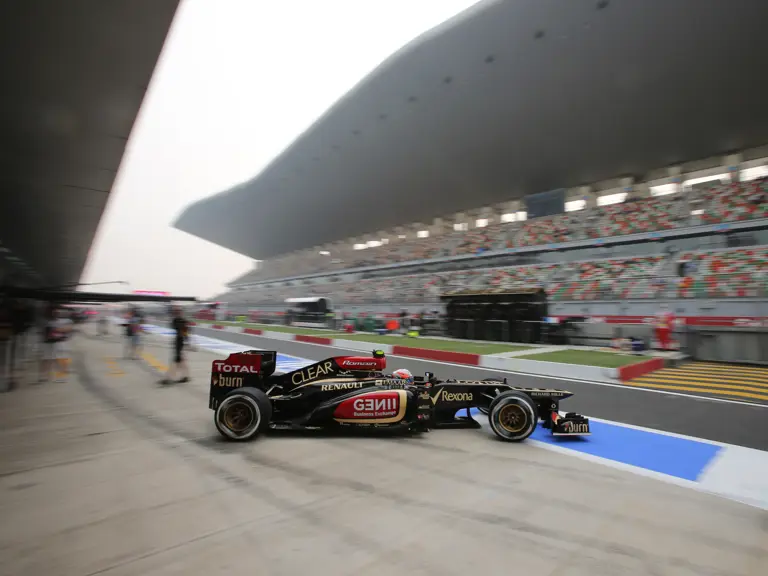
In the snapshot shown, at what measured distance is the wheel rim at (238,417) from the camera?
4715mm

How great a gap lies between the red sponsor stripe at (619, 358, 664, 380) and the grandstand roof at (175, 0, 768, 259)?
16.4 m

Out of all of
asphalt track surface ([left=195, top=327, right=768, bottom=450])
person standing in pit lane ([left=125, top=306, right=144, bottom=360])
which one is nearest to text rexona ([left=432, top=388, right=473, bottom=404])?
asphalt track surface ([left=195, top=327, right=768, bottom=450])

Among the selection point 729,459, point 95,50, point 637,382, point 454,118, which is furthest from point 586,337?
point 454,118

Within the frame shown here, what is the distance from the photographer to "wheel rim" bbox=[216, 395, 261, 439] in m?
4.71

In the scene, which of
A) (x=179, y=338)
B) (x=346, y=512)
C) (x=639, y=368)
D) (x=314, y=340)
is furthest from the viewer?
(x=314, y=340)

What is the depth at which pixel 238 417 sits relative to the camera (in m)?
4.80

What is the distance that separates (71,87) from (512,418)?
6.38 metres

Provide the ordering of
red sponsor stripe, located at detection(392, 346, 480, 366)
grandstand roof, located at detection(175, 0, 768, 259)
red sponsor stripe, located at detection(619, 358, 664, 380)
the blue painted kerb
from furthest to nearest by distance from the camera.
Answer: grandstand roof, located at detection(175, 0, 768, 259) → red sponsor stripe, located at detection(392, 346, 480, 366) → red sponsor stripe, located at detection(619, 358, 664, 380) → the blue painted kerb

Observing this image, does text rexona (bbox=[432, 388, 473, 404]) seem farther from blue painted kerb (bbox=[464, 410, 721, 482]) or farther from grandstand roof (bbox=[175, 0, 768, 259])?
grandstand roof (bbox=[175, 0, 768, 259])

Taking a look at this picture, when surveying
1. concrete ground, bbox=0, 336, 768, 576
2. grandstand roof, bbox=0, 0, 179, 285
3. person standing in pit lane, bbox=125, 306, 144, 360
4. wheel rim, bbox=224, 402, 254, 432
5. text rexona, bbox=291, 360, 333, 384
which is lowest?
concrete ground, bbox=0, 336, 768, 576

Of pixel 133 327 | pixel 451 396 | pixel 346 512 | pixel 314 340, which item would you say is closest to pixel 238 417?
pixel 346 512

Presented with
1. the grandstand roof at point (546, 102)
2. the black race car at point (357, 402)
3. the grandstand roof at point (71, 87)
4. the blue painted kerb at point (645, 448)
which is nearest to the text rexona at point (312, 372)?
the black race car at point (357, 402)

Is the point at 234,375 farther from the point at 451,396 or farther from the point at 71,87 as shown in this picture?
the point at 71,87

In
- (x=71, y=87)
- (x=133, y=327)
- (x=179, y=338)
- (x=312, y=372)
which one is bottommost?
(x=312, y=372)
